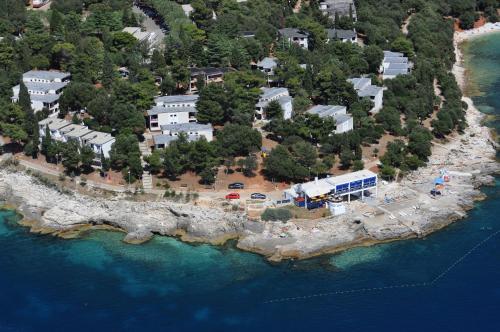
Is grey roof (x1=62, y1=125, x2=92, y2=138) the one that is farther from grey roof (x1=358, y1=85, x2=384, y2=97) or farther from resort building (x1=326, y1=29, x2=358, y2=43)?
resort building (x1=326, y1=29, x2=358, y2=43)

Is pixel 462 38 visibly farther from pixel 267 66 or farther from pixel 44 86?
pixel 44 86

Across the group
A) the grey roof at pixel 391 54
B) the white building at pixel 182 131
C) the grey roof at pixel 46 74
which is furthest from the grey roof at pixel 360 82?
the grey roof at pixel 46 74

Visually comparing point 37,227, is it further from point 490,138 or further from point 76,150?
point 490,138

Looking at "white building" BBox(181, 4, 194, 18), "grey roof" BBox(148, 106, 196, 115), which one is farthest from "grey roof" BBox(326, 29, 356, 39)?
"grey roof" BBox(148, 106, 196, 115)

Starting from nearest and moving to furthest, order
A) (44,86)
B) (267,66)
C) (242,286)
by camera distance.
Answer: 1. (242,286)
2. (44,86)
3. (267,66)

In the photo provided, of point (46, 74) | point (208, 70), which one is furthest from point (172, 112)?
point (46, 74)
